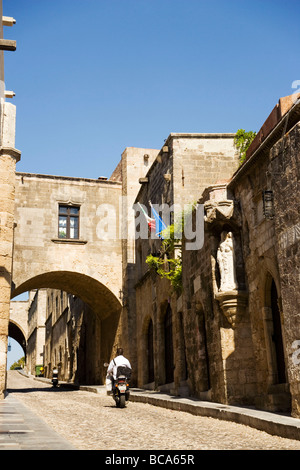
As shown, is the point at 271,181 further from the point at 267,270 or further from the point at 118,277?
the point at 118,277

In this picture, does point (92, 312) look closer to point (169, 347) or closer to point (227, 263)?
point (169, 347)

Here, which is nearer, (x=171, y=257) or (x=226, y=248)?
(x=226, y=248)

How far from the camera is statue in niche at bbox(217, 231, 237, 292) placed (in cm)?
1005

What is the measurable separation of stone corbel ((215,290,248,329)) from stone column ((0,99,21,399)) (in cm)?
688

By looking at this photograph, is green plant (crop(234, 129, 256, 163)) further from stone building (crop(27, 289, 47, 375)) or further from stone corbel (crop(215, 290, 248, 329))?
stone building (crop(27, 289, 47, 375))

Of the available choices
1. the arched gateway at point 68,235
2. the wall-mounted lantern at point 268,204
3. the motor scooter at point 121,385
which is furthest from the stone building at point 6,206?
the wall-mounted lantern at point 268,204

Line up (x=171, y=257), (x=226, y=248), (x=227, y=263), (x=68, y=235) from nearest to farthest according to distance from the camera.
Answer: (x=227, y=263) < (x=226, y=248) < (x=171, y=257) < (x=68, y=235)

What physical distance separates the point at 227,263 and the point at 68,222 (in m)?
12.3

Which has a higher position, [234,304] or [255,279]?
[255,279]

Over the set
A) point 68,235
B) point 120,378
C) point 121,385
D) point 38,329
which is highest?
point 68,235

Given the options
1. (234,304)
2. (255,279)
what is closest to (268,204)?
(255,279)

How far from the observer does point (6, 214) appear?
49.5 ft

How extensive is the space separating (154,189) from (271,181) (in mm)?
10629

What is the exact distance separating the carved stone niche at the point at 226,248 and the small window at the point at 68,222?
37.4 feet
